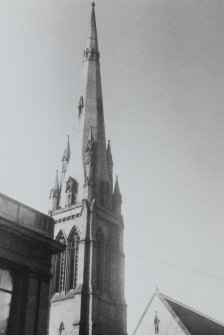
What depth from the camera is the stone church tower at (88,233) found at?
3284cm

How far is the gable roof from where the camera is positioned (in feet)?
99.3

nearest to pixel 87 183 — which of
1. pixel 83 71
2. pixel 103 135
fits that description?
pixel 103 135

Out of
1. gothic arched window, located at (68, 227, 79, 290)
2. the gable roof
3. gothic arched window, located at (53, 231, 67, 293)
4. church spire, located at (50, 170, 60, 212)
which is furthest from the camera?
church spire, located at (50, 170, 60, 212)

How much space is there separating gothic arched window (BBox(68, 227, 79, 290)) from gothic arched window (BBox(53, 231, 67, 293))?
1.55ft

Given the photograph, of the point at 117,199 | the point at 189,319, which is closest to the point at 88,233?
the point at 117,199

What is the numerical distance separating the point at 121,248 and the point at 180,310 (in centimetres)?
790

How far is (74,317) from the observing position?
105 feet

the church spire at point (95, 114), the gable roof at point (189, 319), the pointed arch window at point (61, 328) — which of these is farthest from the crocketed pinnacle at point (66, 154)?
the pointed arch window at point (61, 328)

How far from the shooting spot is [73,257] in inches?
1410

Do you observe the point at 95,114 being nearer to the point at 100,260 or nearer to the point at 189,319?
the point at 100,260

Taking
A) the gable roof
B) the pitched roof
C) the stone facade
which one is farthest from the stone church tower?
the stone facade

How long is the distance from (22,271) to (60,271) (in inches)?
904

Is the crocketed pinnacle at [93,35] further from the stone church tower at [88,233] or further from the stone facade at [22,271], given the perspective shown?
the stone facade at [22,271]

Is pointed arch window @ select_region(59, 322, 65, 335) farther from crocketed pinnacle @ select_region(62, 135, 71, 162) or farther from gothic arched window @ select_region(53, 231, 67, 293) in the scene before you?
crocketed pinnacle @ select_region(62, 135, 71, 162)
